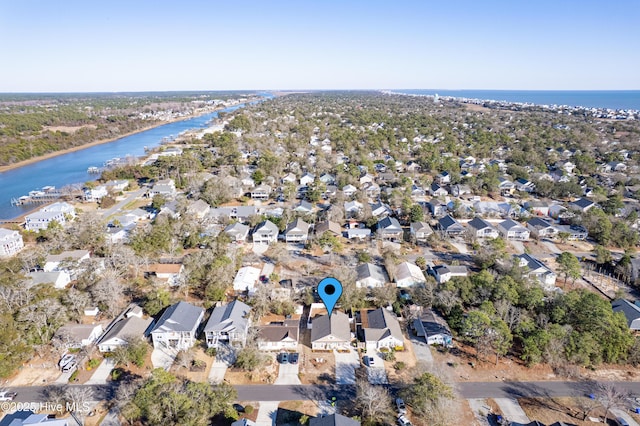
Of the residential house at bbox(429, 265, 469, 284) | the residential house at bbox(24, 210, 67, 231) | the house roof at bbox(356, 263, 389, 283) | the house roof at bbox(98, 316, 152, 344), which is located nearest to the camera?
the house roof at bbox(98, 316, 152, 344)

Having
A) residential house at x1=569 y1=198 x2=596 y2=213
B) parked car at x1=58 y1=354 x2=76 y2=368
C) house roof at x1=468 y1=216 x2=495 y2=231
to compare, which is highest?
residential house at x1=569 y1=198 x2=596 y2=213

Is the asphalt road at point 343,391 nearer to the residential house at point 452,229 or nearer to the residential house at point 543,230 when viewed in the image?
the residential house at point 452,229

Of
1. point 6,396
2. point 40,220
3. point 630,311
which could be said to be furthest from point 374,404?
point 40,220

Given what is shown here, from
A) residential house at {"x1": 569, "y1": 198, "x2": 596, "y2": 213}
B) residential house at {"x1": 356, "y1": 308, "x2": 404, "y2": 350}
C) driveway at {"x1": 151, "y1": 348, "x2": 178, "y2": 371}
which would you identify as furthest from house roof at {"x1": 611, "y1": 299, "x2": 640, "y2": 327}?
driveway at {"x1": 151, "y1": 348, "x2": 178, "y2": 371}

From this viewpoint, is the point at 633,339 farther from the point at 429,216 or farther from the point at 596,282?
the point at 429,216

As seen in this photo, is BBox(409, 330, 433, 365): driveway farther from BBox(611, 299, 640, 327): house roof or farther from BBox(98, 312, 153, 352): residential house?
BBox(98, 312, 153, 352): residential house

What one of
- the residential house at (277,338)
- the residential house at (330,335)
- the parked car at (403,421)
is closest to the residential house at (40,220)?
the residential house at (277,338)
